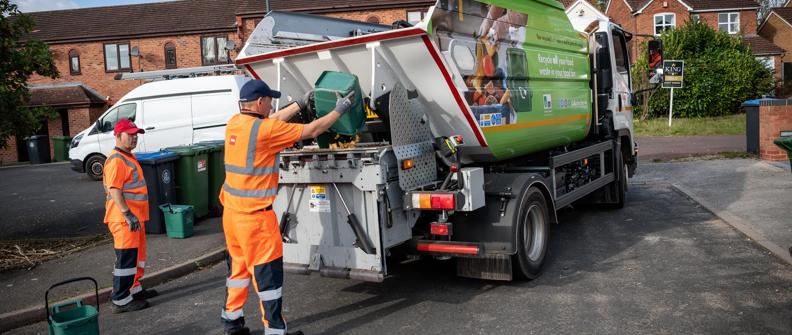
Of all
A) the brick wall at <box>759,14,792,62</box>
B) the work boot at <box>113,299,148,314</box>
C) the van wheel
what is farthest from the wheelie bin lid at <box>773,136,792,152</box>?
the brick wall at <box>759,14,792,62</box>

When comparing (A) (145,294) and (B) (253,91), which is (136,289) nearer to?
(A) (145,294)

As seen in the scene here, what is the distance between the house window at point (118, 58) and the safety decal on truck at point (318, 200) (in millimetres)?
32140

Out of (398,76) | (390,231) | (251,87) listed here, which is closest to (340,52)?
(398,76)

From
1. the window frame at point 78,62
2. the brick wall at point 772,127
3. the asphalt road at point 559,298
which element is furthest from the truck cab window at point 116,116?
the window frame at point 78,62

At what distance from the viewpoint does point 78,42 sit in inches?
1344

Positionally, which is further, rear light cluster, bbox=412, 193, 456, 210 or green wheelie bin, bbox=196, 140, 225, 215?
green wheelie bin, bbox=196, 140, 225, 215

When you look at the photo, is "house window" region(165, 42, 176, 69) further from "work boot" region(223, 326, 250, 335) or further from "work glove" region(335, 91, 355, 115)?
"work glove" region(335, 91, 355, 115)

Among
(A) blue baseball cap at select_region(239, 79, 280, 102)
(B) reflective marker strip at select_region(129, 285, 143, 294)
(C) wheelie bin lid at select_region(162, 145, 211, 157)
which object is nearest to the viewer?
(A) blue baseball cap at select_region(239, 79, 280, 102)

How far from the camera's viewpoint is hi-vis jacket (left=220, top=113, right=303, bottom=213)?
4242mm

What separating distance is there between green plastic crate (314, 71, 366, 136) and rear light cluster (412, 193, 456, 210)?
2.36 ft

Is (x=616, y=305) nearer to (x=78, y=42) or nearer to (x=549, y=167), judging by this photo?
(x=549, y=167)

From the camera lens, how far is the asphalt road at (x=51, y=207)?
9.45 m

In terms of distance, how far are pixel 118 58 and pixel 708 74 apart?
95.8ft

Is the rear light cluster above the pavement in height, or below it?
above
